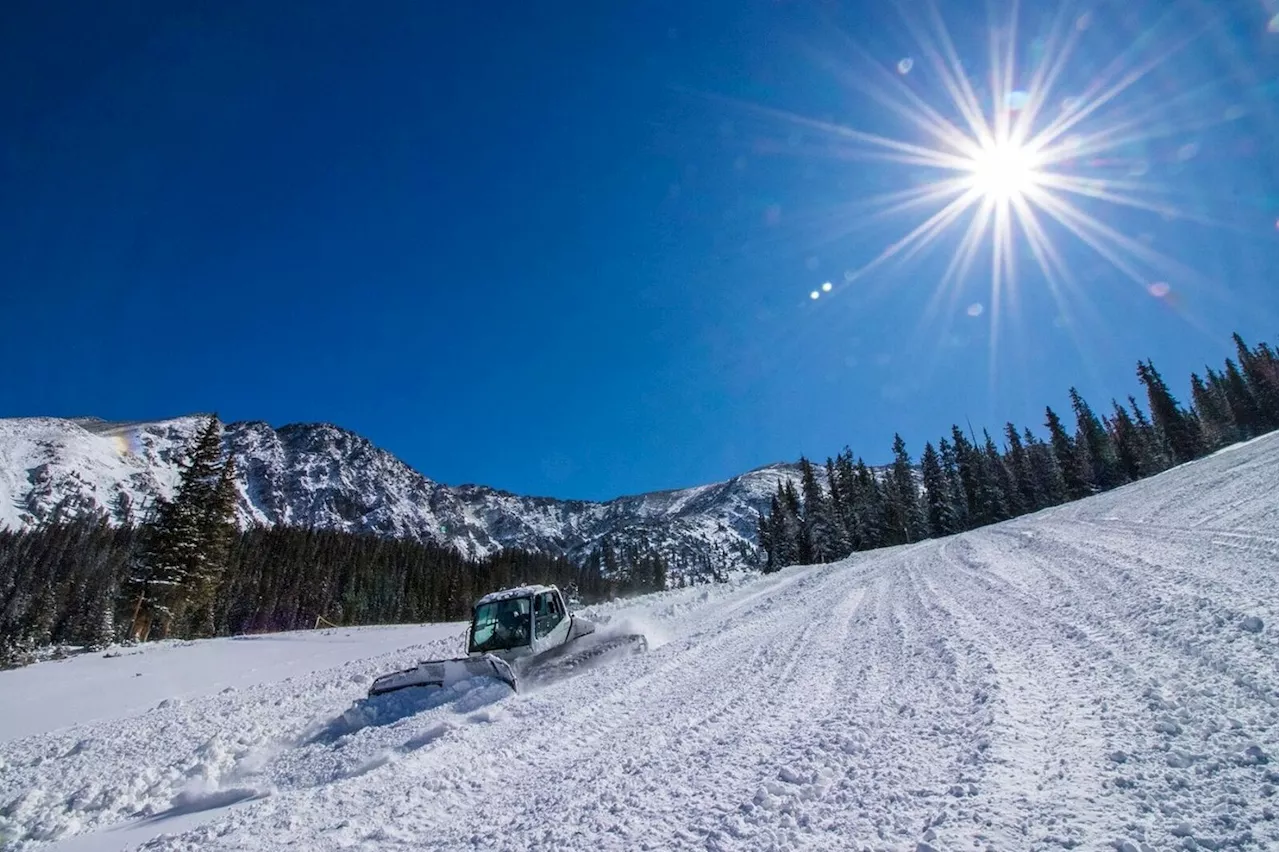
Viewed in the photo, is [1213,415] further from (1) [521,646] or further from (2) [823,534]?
(1) [521,646]

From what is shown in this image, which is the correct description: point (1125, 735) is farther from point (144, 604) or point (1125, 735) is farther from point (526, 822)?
point (144, 604)

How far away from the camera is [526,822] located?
4266 millimetres

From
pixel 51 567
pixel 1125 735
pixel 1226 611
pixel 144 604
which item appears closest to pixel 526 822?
pixel 1125 735

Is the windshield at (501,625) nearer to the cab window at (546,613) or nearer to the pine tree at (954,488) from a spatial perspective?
the cab window at (546,613)

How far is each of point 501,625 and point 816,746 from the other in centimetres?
1015

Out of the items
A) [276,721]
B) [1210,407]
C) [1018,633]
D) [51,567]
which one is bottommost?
[276,721]

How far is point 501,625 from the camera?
532 inches

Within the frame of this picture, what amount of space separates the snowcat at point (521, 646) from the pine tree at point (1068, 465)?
67548mm

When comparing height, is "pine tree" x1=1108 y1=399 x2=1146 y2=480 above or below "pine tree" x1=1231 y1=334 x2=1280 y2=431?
below

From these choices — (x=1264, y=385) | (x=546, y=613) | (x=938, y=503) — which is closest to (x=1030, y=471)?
(x=938, y=503)

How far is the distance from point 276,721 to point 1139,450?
78.6 metres

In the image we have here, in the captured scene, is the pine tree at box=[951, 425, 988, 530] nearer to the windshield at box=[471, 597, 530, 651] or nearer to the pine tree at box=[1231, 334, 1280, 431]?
the pine tree at box=[1231, 334, 1280, 431]

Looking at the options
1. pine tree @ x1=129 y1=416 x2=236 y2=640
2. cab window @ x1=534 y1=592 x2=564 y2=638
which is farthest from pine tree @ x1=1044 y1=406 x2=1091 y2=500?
pine tree @ x1=129 y1=416 x2=236 y2=640

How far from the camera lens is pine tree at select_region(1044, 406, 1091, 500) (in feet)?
203
